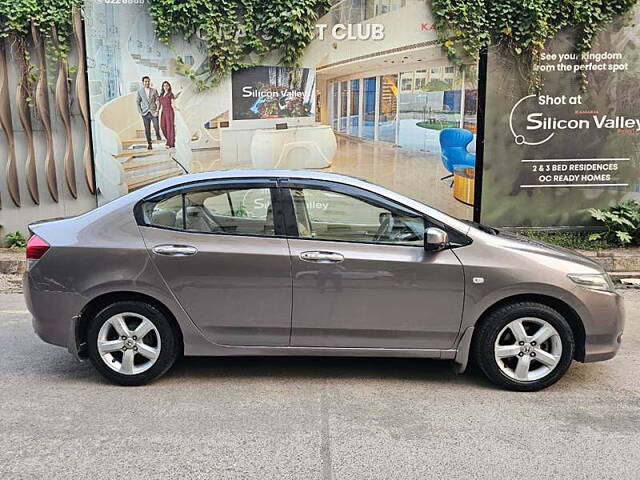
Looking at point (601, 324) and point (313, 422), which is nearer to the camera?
point (313, 422)

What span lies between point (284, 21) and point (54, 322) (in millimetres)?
6073

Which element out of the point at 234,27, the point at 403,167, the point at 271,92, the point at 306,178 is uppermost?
the point at 234,27

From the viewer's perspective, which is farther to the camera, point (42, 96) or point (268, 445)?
point (42, 96)

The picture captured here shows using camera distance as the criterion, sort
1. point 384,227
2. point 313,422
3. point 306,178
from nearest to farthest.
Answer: point 313,422 → point 384,227 → point 306,178

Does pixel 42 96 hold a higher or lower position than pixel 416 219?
higher

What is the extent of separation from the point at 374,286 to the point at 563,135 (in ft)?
21.1

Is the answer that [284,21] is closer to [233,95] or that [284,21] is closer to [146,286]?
[233,95]

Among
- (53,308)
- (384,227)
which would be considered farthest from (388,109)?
(53,308)

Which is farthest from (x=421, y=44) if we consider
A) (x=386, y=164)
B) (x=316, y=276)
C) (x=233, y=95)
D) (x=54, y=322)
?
Result: (x=54, y=322)

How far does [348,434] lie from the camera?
4.00 m

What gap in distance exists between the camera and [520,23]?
9.34 metres

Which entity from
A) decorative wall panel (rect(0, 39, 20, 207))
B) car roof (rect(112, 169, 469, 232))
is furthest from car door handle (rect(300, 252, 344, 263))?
decorative wall panel (rect(0, 39, 20, 207))

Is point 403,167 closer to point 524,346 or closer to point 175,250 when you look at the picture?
point 524,346

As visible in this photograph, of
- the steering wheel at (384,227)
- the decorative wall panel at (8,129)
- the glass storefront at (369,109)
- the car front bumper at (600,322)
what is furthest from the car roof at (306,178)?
the decorative wall panel at (8,129)
